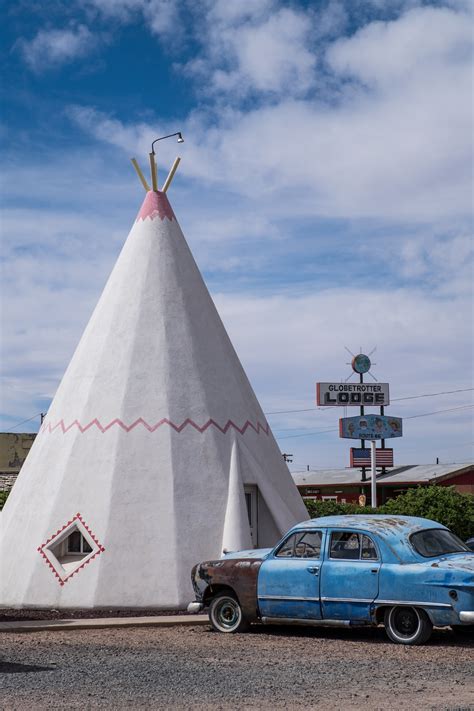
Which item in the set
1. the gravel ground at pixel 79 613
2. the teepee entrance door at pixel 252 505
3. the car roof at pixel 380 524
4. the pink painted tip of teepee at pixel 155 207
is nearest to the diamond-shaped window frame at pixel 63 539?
the gravel ground at pixel 79 613

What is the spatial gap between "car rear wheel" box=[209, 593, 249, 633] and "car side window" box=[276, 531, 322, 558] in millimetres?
748

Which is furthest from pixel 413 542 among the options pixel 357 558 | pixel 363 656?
pixel 363 656

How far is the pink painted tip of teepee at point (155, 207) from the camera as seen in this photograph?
14180 mm

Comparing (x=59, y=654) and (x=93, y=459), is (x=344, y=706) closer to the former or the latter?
(x=59, y=654)

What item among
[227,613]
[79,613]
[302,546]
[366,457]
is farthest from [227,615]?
[366,457]

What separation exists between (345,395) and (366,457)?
3852mm

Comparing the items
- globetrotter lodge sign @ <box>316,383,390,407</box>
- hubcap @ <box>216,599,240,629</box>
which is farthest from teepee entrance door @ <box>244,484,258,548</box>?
globetrotter lodge sign @ <box>316,383,390,407</box>

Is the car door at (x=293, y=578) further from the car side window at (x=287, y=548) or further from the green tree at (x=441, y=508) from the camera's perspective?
the green tree at (x=441, y=508)

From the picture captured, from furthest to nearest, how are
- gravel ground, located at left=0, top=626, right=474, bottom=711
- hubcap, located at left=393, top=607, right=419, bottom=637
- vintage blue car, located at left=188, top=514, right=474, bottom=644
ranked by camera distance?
hubcap, located at left=393, top=607, right=419, bottom=637 < vintage blue car, located at left=188, top=514, right=474, bottom=644 < gravel ground, located at left=0, top=626, right=474, bottom=711

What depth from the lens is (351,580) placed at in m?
8.88

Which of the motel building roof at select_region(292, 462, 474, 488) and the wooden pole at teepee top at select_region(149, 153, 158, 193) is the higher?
the wooden pole at teepee top at select_region(149, 153, 158, 193)

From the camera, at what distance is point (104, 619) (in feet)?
35.3

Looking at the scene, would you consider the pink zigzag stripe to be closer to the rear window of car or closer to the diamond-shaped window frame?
the diamond-shaped window frame

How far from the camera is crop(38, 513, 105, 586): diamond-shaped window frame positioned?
1188 cm
